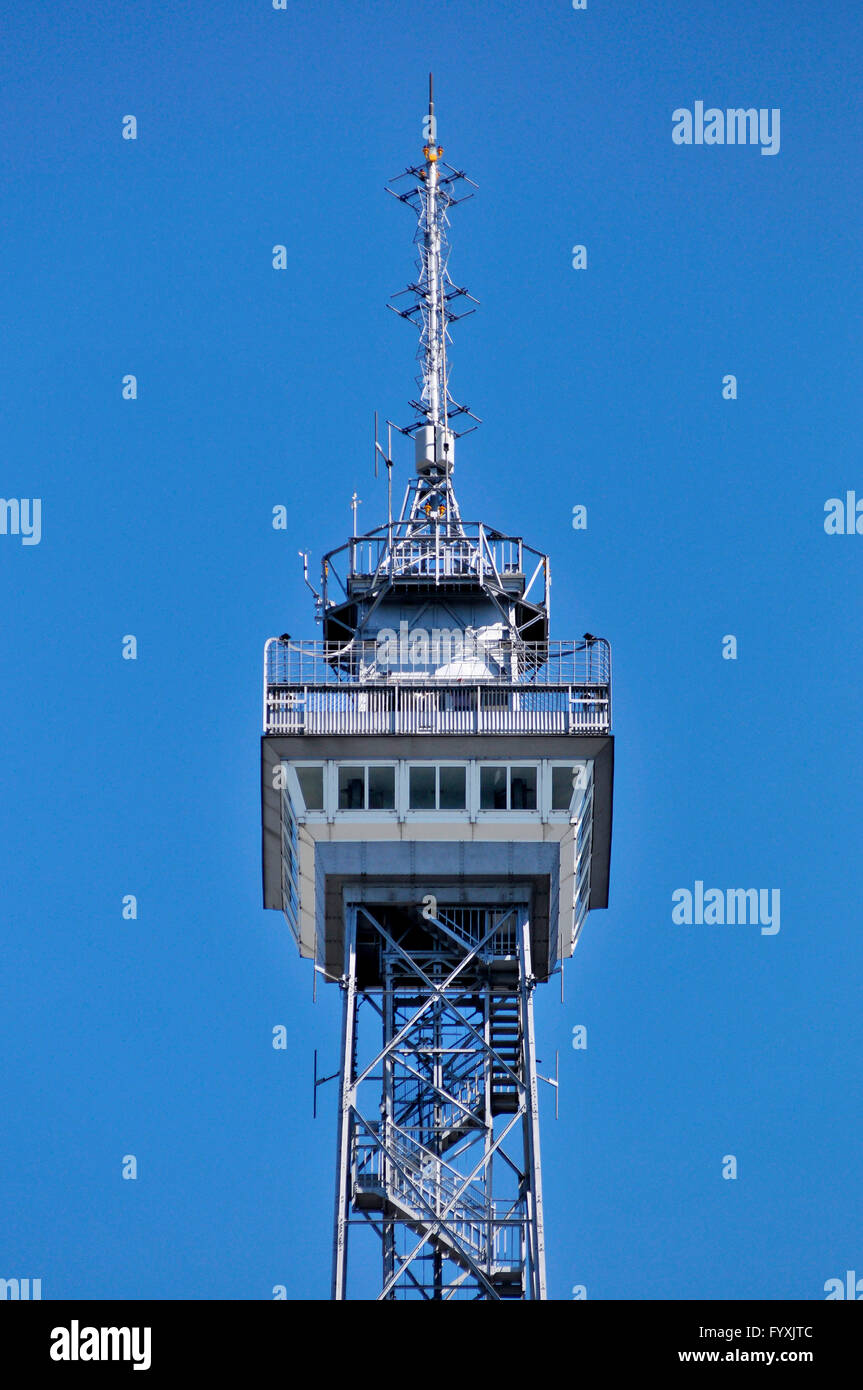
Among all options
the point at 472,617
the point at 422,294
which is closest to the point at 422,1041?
the point at 472,617

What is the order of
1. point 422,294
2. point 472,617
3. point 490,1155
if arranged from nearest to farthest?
point 490,1155
point 472,617
point 422,294

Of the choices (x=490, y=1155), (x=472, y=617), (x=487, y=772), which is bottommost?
(x=490, y=1155)

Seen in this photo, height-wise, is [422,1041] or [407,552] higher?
[407,552]
